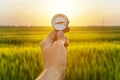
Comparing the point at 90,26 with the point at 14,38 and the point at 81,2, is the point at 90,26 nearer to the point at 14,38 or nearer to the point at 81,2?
the point at 81,2

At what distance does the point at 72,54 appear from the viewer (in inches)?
67.8

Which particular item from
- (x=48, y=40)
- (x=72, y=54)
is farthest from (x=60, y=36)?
(x=72, y=54)

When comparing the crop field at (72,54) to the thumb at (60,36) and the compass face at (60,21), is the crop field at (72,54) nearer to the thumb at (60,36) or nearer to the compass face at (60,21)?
the compass face at (60,21)

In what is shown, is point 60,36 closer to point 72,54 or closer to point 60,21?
point 60,21

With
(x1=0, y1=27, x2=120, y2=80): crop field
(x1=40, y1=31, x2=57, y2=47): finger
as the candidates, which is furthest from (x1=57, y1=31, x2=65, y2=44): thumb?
(x1=0, y1=27, x2=120, y2=80): crop field

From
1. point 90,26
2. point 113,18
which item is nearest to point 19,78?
point 90,26

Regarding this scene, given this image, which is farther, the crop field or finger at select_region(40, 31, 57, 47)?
the crop field

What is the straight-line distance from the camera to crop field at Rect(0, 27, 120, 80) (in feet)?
5.67

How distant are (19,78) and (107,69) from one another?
1.68ft

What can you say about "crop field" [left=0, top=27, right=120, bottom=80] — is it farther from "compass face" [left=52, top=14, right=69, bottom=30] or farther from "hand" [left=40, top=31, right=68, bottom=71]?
"hand" [left=40, top=31, right=68, bottom=71]

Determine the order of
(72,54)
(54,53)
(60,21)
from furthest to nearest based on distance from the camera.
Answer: (72,54), (60,21), (54,53)

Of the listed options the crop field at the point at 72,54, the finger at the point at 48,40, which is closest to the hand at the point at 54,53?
the finger at the point at 48,40

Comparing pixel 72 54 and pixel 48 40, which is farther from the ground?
pixel 48 40

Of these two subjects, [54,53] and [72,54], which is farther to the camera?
[72,54]
